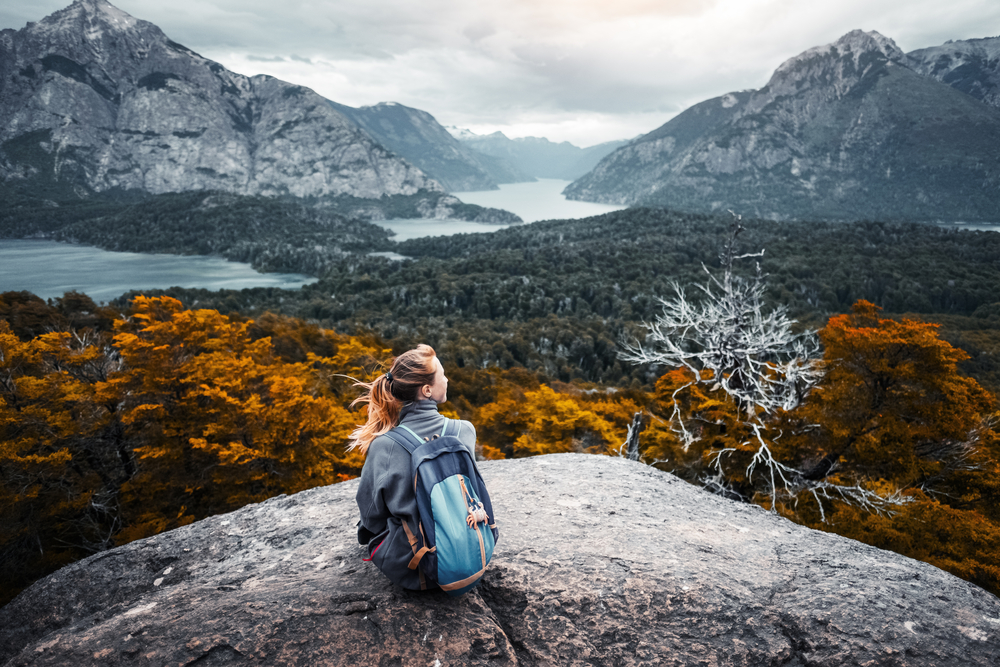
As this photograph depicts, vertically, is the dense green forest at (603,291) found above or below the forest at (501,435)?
below

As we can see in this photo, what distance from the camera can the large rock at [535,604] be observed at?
3.55m

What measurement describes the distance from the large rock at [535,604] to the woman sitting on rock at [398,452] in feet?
1.71

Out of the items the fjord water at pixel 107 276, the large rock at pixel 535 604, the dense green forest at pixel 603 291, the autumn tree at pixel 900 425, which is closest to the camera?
the large rock at pixel 535 604

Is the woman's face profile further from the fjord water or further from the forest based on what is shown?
the fjord water

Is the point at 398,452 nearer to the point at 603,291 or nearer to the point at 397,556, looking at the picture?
the point at 397,556

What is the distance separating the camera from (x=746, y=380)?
1588cm

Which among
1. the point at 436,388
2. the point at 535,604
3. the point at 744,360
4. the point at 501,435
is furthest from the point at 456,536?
the point at 501,435

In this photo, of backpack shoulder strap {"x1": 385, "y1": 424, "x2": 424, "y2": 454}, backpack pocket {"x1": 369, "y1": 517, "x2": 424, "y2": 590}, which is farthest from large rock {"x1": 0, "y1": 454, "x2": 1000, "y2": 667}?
backpack shoulder strap {"x1": 385, "y1": 424, "x2": 424, "y2": 454}

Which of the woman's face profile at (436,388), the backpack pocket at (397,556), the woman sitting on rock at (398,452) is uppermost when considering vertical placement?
the woman's face profile at (436,388)

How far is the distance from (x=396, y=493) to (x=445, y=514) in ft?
1.36

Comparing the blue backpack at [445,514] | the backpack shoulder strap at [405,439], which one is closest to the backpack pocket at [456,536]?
the blue backpack at [445,514]

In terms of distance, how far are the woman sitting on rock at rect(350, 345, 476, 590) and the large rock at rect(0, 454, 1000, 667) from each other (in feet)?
1.71

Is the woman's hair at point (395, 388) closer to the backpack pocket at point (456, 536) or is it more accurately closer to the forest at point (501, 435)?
the backpack pocket at point (456, 536)

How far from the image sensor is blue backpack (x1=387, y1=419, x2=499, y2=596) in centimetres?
345
